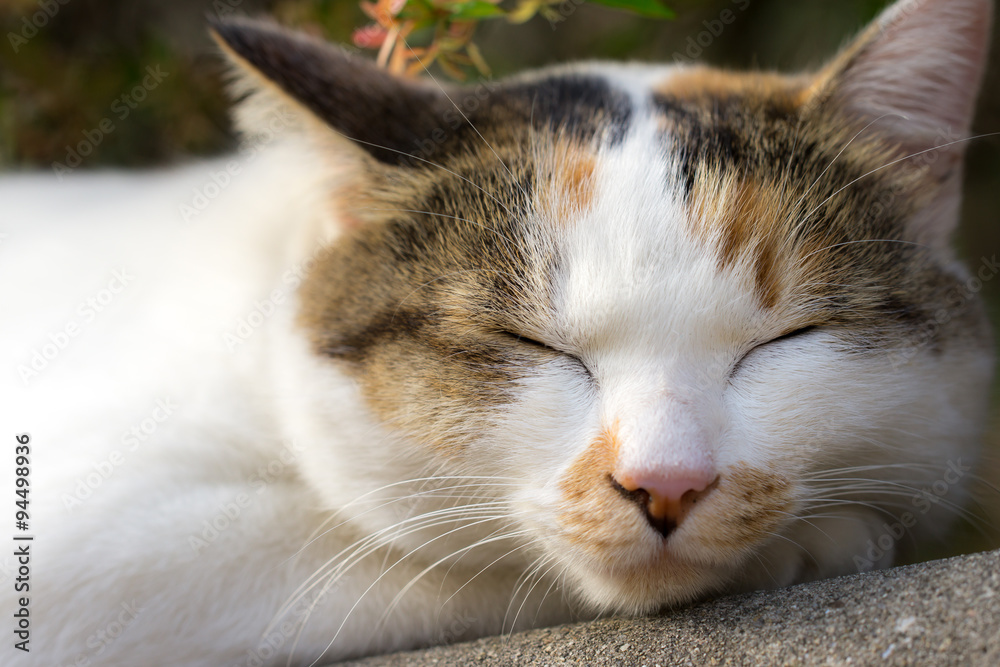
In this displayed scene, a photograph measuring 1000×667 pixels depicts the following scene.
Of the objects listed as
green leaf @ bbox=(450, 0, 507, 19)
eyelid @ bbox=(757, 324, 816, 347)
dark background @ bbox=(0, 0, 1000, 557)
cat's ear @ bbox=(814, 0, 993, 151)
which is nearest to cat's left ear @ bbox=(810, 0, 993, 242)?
cat's ear @ bbox=(814, 0, 993, 151)

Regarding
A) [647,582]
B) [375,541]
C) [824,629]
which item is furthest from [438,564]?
[824,629]

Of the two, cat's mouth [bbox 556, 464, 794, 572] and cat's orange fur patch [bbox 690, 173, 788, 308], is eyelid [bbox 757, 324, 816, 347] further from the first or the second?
cat's mouth [bbox 556, 464, 794, 572]

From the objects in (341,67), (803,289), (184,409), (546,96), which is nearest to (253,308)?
(184,409)

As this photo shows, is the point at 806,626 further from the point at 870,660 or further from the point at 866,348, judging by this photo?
the point at 866,348

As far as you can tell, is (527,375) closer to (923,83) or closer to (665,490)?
(665,490)

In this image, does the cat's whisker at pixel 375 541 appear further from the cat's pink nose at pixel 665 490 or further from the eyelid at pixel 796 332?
the eyelid at pixel 796 332

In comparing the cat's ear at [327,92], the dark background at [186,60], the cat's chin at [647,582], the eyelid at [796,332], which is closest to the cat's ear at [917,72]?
the eyelid at [796,332]
